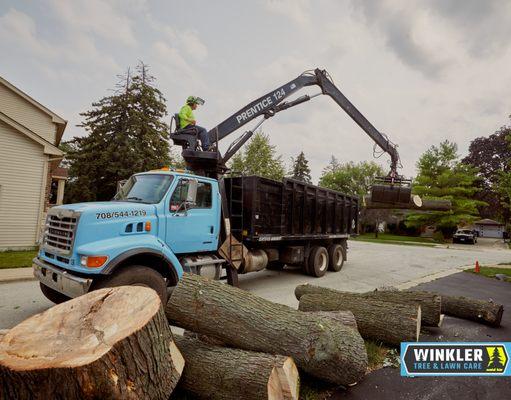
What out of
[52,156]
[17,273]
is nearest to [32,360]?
[17,273]

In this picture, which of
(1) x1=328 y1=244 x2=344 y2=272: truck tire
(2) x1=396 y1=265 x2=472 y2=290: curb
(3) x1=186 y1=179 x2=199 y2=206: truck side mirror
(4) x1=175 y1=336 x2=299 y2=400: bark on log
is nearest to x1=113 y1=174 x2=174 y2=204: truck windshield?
(3) x1=186 y1=179 x2=199 y2=206: truck side mirror

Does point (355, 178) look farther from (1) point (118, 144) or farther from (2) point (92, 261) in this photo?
(2) point (92, 261)

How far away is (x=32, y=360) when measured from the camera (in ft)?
6.95

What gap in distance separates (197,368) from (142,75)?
1162 inches

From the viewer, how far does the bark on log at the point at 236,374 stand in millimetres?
2439

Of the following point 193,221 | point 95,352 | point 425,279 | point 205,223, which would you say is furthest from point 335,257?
point 95,352

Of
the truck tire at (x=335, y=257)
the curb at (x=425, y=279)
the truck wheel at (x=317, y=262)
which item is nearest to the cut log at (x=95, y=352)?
the truck wheel at (x=317, y=262)

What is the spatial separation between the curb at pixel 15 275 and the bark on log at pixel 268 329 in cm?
634

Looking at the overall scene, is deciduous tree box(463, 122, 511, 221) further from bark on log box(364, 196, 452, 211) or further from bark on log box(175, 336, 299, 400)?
bark on log box(175, 336, 299, 400)

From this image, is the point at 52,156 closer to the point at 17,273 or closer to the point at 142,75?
the point at 17,273

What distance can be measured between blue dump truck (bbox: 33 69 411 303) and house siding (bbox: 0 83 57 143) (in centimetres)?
1287

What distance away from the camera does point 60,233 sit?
4633 mm

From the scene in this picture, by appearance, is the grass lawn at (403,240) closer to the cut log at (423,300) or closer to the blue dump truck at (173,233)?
the blue dump truck at (173,233)

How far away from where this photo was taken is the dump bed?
7281mm
